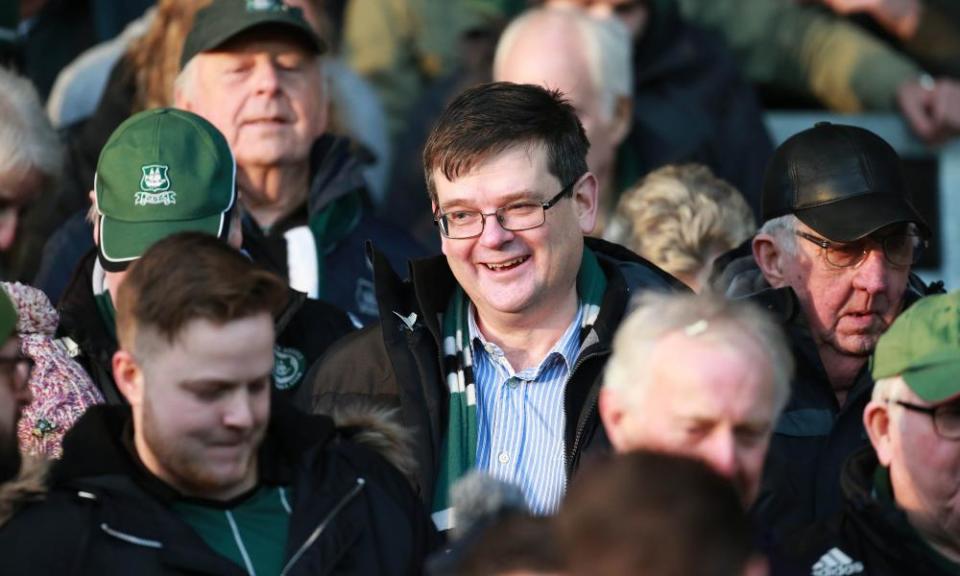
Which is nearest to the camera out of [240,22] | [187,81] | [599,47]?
[240,22]

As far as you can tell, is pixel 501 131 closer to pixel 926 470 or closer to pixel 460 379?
pixel 460 379

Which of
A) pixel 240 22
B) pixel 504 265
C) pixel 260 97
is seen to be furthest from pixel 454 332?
pixel 240 22

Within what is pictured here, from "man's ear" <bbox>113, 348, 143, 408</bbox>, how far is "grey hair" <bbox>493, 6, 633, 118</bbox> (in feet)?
10.4

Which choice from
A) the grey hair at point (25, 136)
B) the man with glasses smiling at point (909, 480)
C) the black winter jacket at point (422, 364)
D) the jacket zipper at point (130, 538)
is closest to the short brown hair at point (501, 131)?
the black winter jacket at point (422, 364)

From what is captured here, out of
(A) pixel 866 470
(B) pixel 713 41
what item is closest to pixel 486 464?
(A) pixel 866 470

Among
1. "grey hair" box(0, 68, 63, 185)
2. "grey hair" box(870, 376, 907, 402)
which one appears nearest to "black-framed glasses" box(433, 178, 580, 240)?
"grey hair" box(870, 376, 907, 402)

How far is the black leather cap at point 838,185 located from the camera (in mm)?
5156

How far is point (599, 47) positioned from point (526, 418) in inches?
96.1

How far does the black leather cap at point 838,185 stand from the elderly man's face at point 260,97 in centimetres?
156

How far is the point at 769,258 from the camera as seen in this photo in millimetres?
5395

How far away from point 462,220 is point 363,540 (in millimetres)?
1007

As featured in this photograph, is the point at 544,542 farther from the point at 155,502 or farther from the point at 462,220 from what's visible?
the point at 462,220

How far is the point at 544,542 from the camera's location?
3.27 m

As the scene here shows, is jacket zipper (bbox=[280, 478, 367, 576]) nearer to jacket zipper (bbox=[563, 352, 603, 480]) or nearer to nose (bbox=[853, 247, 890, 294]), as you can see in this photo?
jacket zipper (bbox=[563, 352, 603, 480])
